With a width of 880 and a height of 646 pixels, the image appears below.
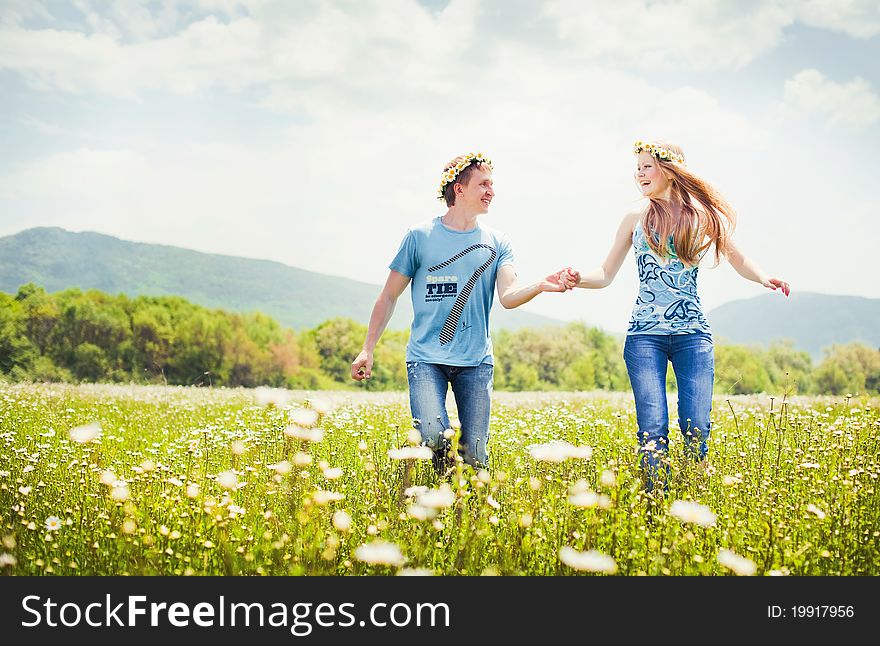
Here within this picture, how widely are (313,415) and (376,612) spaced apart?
108 centimetres

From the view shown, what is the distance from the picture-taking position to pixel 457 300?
16.3ft

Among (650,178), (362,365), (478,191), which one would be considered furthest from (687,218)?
(362,365)

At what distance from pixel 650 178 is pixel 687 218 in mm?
427

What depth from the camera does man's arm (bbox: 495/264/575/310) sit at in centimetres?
489

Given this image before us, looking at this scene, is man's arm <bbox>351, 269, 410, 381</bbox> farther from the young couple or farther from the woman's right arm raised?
the woman's right arm raised

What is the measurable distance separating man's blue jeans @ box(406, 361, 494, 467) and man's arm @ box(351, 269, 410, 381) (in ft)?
0.97

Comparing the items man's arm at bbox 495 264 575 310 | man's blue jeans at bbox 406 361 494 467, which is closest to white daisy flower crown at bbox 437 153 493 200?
man's arm at bbox 495 264 575 310

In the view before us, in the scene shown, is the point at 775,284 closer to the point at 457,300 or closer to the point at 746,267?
the point at 746,267

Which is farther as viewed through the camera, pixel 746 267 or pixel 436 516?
pixel 746 267

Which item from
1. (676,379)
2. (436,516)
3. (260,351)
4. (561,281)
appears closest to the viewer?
(436,516)

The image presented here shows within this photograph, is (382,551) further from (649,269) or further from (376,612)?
(649,269)

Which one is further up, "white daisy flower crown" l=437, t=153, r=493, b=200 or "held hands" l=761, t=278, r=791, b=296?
"white daisy flower crown" l=437, t=153, r=493, b=200

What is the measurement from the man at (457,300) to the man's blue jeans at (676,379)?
26.4 inches

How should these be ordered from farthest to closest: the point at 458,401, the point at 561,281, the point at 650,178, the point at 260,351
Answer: the point at 260,351
the point at 650,178
the point at 458,401
the point at 561,281
